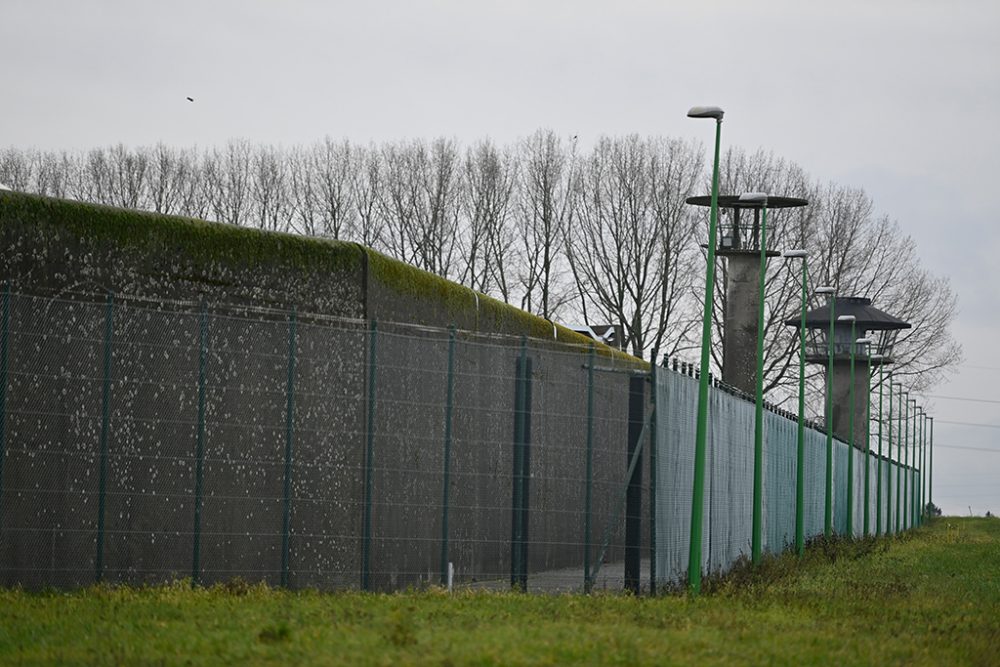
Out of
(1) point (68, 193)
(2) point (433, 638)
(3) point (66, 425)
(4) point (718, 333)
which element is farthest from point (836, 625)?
(4) point (718, 333)

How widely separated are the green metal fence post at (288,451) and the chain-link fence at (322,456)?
0.03 metres

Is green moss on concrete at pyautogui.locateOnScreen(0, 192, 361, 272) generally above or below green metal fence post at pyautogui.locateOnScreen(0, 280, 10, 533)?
above

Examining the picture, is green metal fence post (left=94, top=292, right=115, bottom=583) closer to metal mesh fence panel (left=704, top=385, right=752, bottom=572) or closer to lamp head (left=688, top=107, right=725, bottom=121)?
lamp head (left=688, top=107, right=725, bottom=121)

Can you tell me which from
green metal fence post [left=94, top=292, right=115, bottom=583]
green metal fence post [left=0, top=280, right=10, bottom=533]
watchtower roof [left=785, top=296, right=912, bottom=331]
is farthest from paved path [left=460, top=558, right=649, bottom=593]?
watchtower roof [left=785, top=296, right=912, bottom=331]

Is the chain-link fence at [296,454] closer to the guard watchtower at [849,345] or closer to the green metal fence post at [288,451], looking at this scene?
the green metal fence post at [288,451]

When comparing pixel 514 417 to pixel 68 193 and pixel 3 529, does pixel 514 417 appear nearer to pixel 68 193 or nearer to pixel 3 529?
pixel 3 529

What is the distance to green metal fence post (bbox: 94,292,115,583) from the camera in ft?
55.3

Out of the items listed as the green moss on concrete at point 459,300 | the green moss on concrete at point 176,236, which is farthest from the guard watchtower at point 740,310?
the green moss on concrete at point 176,236

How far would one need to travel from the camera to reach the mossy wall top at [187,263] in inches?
667

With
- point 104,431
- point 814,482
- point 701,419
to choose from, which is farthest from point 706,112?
point 814,482

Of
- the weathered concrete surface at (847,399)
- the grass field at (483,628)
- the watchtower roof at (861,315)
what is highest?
the watchtower roof at (861,315)

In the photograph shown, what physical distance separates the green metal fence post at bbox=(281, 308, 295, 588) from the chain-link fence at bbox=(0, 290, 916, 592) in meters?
0.03

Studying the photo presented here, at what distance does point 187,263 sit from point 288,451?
7.67 feet

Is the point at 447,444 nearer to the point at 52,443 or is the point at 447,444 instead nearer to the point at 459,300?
the point at 52,443
